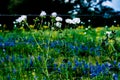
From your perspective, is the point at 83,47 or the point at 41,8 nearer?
the point at 83,47

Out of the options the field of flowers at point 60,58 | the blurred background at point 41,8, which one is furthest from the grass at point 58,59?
the blurred background at point 41,8

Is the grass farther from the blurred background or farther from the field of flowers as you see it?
the blurred background

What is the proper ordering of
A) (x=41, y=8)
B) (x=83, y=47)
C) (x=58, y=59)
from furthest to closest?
1. (x=41, y=8)
2. (x=83, y=47)
3. (x=58, y=59)

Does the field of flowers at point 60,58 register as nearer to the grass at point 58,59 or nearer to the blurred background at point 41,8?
the grass at point 58,59

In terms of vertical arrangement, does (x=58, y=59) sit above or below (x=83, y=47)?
below

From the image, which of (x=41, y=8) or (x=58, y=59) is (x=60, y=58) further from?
(x=41, y=8)

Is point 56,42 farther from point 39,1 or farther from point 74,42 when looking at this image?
point 39,1

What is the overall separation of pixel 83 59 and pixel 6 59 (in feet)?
4.09

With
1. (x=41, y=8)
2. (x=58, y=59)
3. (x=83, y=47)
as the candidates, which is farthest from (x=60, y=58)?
(x=41, y=8)

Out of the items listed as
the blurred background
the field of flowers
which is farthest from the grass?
the blurred background

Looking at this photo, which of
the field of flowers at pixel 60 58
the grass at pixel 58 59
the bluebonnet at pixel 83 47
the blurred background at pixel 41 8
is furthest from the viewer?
the blurred background at pixel 41 8

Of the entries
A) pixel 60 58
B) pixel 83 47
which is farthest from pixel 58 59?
pixel 83 47

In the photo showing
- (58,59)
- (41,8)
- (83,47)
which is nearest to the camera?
(58,59)

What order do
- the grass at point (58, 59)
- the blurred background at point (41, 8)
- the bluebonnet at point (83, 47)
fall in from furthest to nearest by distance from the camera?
the blurred background at point (41, 8) → the bluebonnet at point (83, 47) → the grass at point (58, 59)
